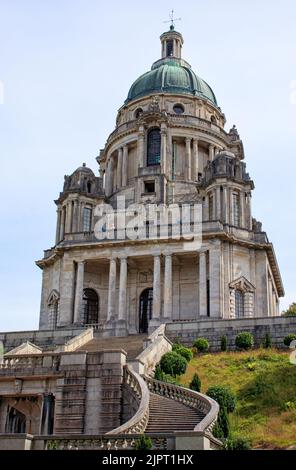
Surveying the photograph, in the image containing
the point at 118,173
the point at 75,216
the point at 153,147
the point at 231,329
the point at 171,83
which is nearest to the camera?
the point at 231,329

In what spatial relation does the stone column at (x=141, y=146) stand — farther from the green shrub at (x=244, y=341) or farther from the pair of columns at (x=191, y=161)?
the green shrub at (x=244, y=341)

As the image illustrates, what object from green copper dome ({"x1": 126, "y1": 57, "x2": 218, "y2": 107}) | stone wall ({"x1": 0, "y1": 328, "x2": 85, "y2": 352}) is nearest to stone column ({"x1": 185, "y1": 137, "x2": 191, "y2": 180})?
green copper dome ({"x1": 126, "y1": 57, "x2": 218, "y2": 107})

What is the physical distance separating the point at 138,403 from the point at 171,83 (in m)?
48.2

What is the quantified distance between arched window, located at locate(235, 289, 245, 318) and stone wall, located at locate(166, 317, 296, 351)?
29.2 feet

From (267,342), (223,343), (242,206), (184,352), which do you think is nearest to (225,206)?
(242,206)

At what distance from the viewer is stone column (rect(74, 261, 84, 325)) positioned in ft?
176

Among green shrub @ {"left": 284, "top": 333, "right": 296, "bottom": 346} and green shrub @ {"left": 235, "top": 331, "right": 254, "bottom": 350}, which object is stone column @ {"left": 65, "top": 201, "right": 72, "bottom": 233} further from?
green shrub @ {"left": 284, "top": 333, "right": 296, "bottom": 346}

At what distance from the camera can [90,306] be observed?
186 ft

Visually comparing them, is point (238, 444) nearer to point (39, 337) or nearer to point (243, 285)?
point (39, 337)
